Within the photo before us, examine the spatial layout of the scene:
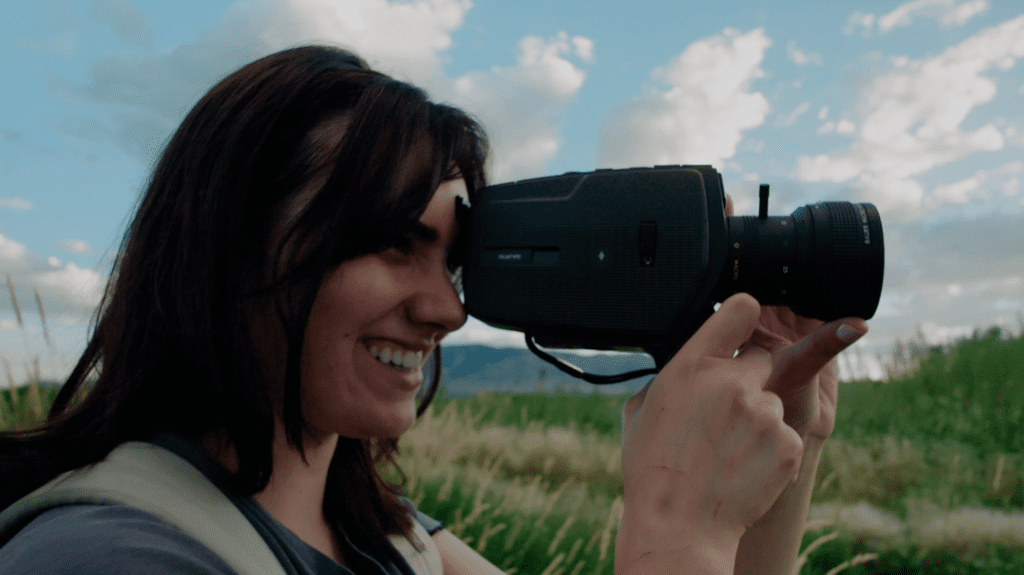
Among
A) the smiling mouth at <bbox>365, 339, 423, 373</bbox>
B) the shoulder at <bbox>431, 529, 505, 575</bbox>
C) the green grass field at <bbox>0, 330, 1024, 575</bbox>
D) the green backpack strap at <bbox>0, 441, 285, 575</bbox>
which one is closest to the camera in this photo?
the green backpack strap at <bbox>0, 441, 285, 575</bbox>

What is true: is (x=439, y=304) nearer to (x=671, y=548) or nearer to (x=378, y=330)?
(x=378, y=330)

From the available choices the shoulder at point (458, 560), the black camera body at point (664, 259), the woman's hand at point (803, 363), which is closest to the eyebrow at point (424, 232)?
the black camera body at point (664, 259)

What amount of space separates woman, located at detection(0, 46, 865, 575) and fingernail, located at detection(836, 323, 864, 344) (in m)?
0.01

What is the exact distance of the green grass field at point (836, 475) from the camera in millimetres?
2367

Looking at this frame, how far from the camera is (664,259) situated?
1104 mm

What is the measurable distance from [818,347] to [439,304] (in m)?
0.61

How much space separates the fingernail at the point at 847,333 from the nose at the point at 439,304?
24.0 inches

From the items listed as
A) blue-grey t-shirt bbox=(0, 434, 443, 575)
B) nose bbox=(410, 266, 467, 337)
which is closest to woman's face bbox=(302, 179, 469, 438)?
nose bbox=(410, 266, 467, 337)

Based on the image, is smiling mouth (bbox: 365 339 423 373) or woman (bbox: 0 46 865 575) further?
smiling mouth (bbox: 365 339 423 373)

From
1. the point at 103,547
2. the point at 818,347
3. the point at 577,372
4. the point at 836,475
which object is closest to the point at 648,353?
the point at 577,372

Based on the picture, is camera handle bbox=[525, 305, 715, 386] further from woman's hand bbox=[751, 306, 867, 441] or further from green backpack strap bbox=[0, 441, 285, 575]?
green backpack strap bbox=[0, 441, 285, 575]

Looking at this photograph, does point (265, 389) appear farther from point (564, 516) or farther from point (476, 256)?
point (564, 516)

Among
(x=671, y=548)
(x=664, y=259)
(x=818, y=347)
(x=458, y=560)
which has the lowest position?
(x=458, y=560)

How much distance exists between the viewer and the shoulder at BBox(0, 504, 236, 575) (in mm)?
699
